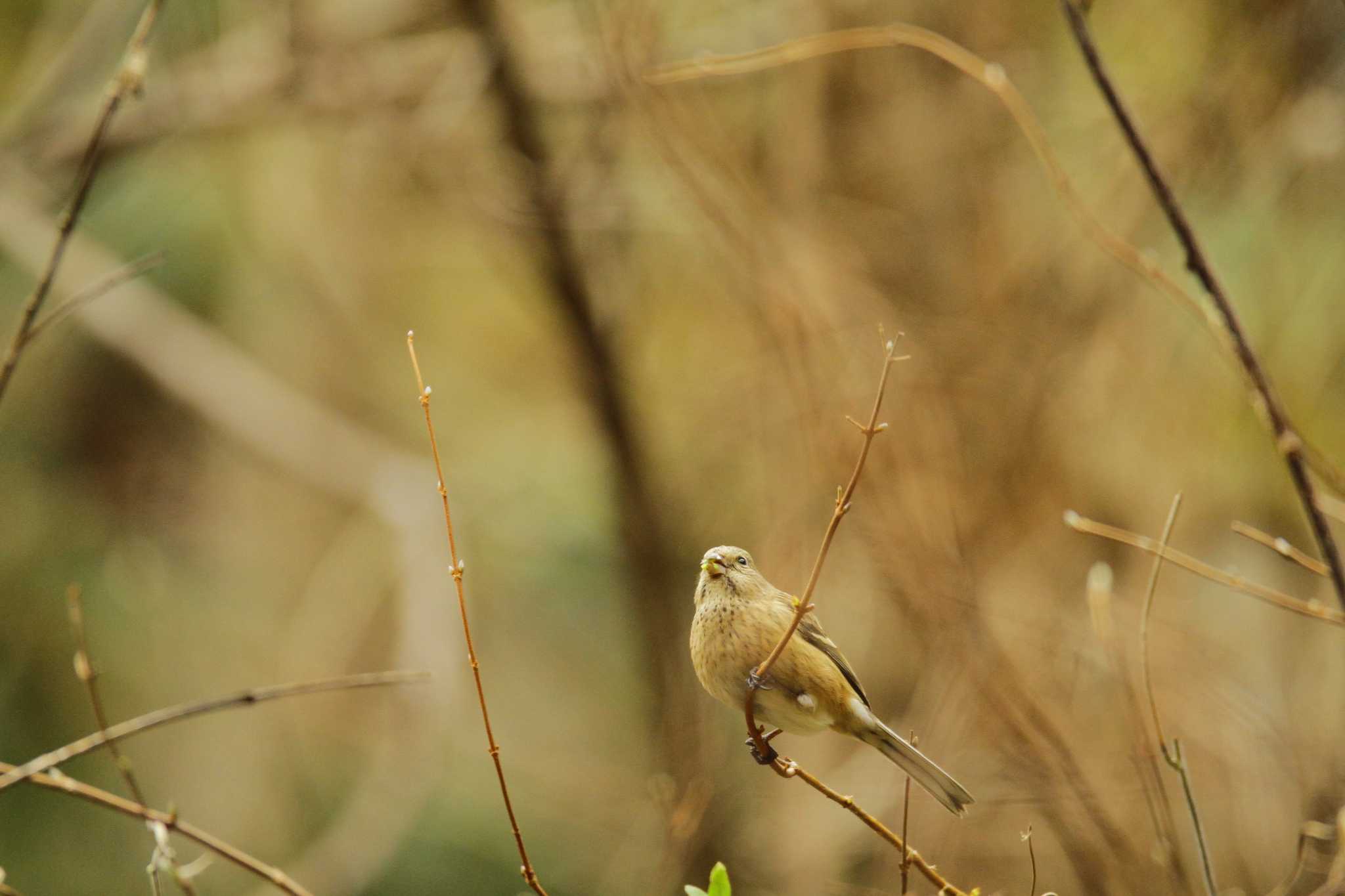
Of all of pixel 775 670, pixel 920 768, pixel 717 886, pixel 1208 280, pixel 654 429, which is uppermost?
pixel 654 429

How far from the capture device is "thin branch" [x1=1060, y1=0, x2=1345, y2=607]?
1249mm

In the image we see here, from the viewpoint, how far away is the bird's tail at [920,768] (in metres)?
1.53

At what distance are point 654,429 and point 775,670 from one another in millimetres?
3208

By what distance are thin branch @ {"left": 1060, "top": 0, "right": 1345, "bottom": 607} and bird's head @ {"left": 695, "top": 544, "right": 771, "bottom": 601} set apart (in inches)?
27.8

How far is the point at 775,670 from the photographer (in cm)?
157

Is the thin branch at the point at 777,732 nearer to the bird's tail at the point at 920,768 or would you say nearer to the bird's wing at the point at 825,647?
the bird's tail at the point at 920,768

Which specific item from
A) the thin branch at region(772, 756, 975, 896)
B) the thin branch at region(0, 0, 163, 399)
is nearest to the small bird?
the thin branch at region(772, 756, 975, 896)

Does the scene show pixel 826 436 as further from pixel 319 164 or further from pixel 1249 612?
pixel 319 164

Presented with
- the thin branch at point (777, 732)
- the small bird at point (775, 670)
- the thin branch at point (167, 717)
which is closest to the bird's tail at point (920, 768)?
the small bird at point (775, 670)

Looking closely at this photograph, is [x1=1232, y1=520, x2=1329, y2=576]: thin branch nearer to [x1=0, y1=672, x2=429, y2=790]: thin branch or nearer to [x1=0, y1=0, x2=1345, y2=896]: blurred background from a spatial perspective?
[x1=0, y1=672, x2=429, y2=790]: thin branch

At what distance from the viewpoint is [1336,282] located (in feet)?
12.4

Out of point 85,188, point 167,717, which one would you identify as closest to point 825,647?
point 167,717

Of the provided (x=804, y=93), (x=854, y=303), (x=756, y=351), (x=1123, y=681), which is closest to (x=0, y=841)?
(x=756, y=351)

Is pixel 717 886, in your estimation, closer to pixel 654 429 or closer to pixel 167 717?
pixel 167 717
